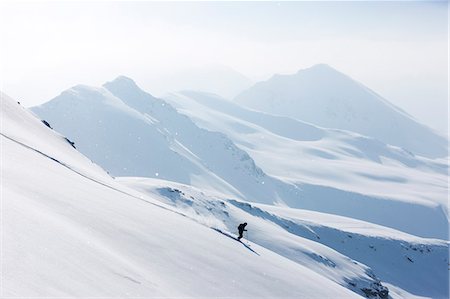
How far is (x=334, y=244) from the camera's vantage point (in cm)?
9475

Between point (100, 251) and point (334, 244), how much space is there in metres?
90.2

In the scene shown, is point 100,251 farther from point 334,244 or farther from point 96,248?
point 334,244

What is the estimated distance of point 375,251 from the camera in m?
99.6

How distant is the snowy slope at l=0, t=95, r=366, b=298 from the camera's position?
8.02m

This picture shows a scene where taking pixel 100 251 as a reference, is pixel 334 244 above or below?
above

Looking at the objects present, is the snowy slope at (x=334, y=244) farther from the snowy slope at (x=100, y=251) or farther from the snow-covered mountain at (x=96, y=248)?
the snowy slope at (x=100, y=251)

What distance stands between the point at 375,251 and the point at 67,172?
92423 mm

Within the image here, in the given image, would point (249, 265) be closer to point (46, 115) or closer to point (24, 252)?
point (24, 252)

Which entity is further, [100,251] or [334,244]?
[334,244]

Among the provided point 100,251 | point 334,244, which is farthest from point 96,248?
point 334,244

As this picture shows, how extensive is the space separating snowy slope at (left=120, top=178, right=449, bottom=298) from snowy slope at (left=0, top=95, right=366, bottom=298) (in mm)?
29869

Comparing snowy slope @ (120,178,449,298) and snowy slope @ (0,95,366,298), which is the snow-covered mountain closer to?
snowy slope @ (0,95,366,298)

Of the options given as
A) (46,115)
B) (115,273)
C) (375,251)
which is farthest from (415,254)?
(46,115)

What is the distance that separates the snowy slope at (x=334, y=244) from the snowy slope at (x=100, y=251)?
98.0 feet
